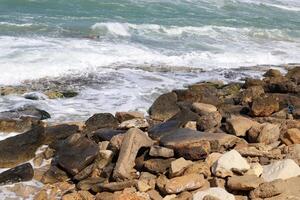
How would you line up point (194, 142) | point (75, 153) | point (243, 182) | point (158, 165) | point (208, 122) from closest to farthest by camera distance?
1. point (243, 182)
2. point (158, 165)
3. point (194, 142)
4. point (75, 153)
5. point (208, 122)

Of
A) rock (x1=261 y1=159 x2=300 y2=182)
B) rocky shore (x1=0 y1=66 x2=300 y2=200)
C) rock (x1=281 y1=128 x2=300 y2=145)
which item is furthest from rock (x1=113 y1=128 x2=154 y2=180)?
rock (x1=281 y1=128 x2=300 y2=145)

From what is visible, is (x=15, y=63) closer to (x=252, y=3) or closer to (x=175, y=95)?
(x=175, y=95)

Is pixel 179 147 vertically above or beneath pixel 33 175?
above

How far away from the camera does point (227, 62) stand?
14.2 metres

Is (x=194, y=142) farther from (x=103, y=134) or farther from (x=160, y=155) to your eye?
(x=103, y=134)

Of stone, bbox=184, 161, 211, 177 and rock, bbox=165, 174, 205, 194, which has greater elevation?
stone, bbox=184, 161, 211, 177

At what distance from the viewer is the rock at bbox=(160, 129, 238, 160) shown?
590cm

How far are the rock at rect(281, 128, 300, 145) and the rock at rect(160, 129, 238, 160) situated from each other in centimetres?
66

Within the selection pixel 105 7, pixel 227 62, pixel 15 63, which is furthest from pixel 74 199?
pixel 105 7

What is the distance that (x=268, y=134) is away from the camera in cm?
650

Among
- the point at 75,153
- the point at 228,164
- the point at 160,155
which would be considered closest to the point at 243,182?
the point at 228,164

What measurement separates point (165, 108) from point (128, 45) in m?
6.73

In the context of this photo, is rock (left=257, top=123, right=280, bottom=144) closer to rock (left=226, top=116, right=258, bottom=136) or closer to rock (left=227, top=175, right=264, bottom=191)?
rock (left=226, top=116, right=258, bottom=136)

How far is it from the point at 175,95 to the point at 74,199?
12.3ft
